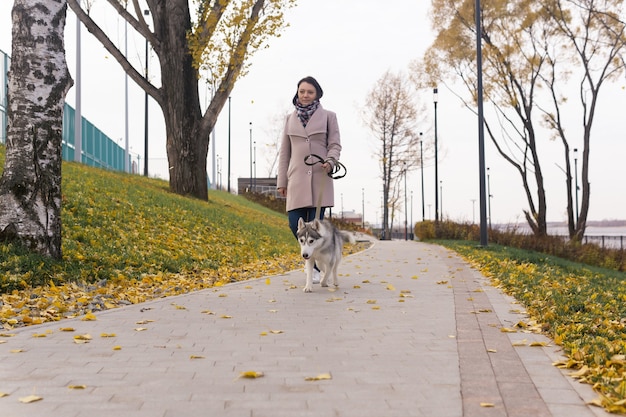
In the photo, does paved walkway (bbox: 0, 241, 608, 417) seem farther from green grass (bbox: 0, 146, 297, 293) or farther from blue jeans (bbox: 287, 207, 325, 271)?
green grass (bbox: 0, 146, 297, 293)

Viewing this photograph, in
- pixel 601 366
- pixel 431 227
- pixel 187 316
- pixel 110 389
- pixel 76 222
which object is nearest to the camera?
pixel 110 389

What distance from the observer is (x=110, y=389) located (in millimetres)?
3957

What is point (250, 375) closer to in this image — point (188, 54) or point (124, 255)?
point (124, 255)

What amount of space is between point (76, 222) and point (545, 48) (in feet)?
71.7

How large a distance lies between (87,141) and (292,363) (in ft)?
95.2

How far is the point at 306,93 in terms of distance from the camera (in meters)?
8.45

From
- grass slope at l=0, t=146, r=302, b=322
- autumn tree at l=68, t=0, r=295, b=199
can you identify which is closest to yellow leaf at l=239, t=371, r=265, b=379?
grass slope at l=0, t=146, r=302, b=322

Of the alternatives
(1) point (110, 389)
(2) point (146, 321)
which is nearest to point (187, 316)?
(2) point (146, 321)

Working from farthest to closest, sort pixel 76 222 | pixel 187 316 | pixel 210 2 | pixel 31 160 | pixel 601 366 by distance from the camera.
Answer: pixel 210 2, pixel 76 222, pixel 31 160, pixel 187 316, pixel 601 366

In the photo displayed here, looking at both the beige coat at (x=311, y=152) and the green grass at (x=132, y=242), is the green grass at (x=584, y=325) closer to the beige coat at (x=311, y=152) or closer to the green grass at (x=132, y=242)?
the beige coat at (x=311, y=152)

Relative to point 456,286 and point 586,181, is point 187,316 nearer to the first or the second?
point 456,286

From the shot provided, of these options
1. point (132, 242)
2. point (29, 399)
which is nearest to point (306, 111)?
point (132, 242)

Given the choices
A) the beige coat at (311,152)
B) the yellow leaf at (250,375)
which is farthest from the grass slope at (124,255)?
the yellow leaf at (250,375)

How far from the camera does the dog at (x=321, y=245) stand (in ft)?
25.0
